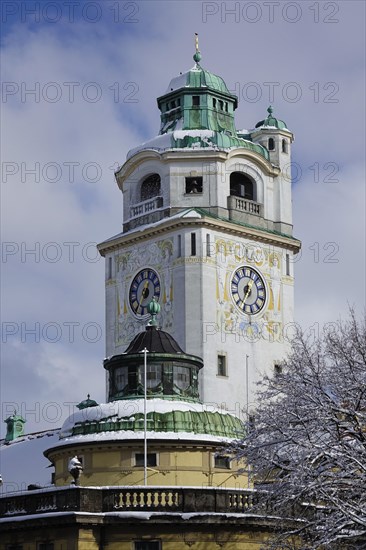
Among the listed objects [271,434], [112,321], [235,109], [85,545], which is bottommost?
[85,545]

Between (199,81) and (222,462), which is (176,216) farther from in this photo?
(222,462)

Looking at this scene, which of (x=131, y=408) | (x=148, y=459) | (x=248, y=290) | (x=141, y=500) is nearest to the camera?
(x=141, y=500)

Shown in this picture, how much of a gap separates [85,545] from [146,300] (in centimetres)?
4415

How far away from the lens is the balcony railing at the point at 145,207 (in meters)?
91.2

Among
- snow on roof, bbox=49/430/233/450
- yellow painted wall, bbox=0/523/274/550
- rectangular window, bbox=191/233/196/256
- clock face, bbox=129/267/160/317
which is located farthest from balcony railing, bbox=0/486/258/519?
clock face, bbox=129/267/160/317

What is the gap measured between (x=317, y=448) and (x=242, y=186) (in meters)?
51.3

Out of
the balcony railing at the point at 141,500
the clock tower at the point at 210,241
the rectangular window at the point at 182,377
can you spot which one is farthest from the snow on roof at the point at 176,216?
the balcony railing at the point at 141,500

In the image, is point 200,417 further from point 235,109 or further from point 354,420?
point 235,109

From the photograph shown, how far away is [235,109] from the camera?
95.9 meters

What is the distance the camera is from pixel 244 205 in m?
91.2

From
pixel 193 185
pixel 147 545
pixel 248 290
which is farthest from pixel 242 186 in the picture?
pixel 147 545

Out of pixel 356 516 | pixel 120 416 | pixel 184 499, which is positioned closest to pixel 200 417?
pixel 120 416

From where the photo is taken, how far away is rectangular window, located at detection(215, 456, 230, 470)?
2157 inches

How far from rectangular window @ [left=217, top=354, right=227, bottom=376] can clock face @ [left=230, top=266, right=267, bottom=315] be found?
371 centimetres
